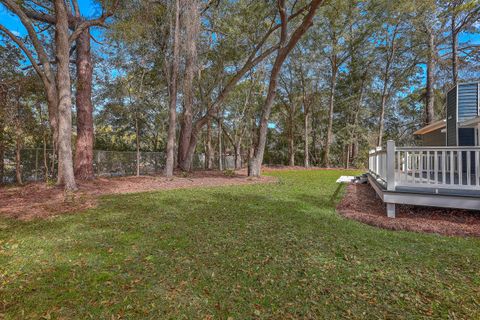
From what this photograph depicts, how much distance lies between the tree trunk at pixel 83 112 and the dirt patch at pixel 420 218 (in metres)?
8.76

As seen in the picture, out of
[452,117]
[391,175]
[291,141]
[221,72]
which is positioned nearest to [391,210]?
[391,175]

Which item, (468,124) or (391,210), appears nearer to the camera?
(391,210)

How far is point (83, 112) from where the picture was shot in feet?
30.0

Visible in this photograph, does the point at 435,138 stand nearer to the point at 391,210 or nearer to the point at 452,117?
the point at 452,117

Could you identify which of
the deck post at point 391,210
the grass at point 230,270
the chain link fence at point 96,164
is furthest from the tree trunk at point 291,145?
the grass at point 230,270

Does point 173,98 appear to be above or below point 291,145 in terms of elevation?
above

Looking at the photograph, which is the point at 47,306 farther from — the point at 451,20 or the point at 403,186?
the point at 451,20

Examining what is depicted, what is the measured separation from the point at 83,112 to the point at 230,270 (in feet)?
30.0

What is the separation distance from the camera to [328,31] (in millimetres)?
19250

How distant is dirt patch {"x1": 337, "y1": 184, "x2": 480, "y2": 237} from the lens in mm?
3781

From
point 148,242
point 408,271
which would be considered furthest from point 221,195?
point 408,271

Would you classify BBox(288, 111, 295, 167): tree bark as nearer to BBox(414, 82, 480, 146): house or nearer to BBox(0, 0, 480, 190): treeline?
BBox(0, 0, 480, 190): treeline

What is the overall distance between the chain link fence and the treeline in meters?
0.51

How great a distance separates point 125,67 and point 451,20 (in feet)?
62.5
